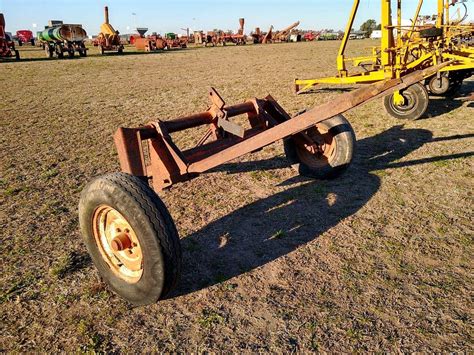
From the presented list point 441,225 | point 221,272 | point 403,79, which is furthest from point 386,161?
point 221,272

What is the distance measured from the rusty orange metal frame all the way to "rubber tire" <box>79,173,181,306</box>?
2.73 ft

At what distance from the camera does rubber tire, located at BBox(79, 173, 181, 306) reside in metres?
2.32

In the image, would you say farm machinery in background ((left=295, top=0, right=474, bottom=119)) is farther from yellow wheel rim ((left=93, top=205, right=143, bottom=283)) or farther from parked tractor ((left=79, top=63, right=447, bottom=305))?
yellow wheel rim ((left=93, top=205, right=143, bottom=283))

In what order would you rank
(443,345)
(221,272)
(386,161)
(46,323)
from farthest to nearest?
(386,161) < (221,272) < (46,323) < (443,345)

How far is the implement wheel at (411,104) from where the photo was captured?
263 inches

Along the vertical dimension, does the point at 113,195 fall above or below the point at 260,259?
above

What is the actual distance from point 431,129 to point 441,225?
3.37 meters

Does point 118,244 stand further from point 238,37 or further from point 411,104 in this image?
point 238,37

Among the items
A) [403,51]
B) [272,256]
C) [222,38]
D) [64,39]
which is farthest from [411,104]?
[222,38]

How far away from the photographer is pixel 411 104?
6.81 m

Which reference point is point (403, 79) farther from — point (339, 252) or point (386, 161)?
point (386, 161)

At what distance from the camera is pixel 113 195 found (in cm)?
244

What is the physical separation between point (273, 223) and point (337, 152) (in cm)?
123

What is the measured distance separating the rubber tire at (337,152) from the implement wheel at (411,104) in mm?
3155
